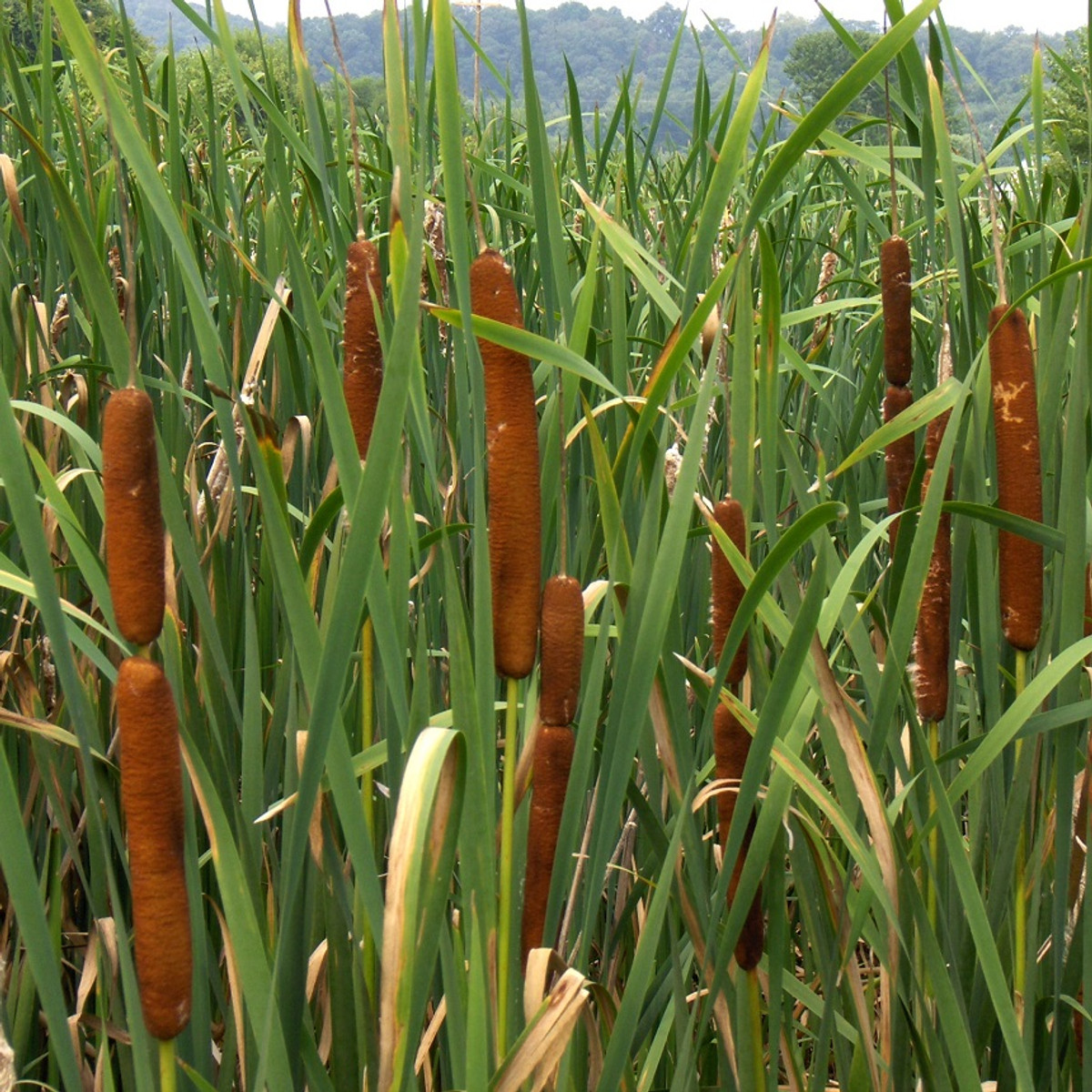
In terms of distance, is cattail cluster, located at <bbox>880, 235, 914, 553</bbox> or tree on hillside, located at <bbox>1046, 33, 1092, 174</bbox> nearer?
cattail cluster, located at <bbox>880, 235, 914, 553</bbox>

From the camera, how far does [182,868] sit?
2.72 ft

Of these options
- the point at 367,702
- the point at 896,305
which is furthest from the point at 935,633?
the point at 367,702

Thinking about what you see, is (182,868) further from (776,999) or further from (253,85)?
(253,85)

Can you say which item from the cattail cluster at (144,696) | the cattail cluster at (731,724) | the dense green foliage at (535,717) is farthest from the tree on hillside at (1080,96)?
the cattail cluster at (144,696)

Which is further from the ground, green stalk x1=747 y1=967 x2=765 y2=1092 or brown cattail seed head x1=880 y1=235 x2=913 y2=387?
brown cattail seed head x1=880 y1=235 x2=913 y2=387

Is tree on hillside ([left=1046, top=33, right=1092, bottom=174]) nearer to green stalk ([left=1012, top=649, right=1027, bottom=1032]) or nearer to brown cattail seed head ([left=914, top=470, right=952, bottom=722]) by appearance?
brown cattail seed head ([left=914, top=470, right=952, bottom=722])

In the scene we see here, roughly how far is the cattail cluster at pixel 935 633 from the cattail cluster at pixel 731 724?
18 centimetres

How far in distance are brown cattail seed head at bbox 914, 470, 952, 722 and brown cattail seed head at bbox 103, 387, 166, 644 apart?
0.72 metres

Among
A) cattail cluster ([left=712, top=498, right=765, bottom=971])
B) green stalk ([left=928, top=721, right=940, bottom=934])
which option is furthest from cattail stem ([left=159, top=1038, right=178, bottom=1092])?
green stalk ([left=928, top=721, right=940, bottom=934])

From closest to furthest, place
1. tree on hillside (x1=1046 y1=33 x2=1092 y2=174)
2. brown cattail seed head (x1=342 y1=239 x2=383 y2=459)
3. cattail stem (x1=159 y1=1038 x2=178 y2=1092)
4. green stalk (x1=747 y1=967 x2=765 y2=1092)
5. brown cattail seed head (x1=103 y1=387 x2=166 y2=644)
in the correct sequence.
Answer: brown cattail seed head (x1=103 y1=387 x2=166 y2=644), cattail stem (x1=159 y1=1038 x2=178 y2=1092), brown cattail seed head (x1=342 y1=239 x2=383 y2=459), green stalk (x1=747 y1=967 x2=765 y2=1092), tree on hillside (x1=1046 y1=33 x2=1092 y2=174)

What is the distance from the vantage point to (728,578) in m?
1.07

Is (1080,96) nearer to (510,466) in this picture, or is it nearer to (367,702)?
(367,702)

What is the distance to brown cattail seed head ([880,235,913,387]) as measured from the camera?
1.18 meters

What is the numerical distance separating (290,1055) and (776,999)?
0.44 meters
